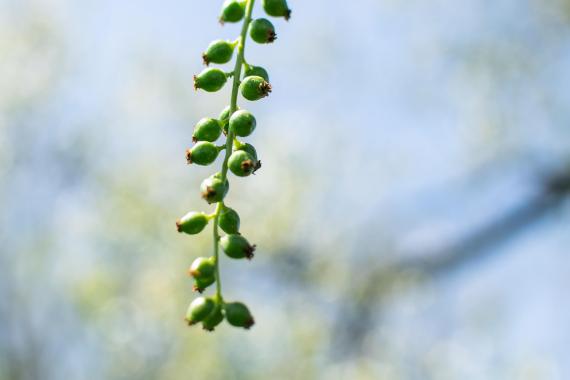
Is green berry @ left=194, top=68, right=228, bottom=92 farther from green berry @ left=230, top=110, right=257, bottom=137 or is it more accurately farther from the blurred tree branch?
the blurred tree branch

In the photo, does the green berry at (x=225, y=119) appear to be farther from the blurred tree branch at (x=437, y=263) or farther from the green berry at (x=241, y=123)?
the blurred tree branch at (x=437, y=263)

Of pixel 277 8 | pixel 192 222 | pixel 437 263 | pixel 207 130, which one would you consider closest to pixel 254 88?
pixel 207 130

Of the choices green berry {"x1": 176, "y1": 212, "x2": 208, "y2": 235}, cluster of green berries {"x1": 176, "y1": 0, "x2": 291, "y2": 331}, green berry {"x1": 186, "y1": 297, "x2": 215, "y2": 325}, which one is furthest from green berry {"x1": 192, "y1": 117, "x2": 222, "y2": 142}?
green berry {"x1": 186, "y1": 297, "x2": 215, "y2": 325}

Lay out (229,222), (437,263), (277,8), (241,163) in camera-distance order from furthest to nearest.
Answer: (437,263) < (277,8) < (229,222) < (241,163)

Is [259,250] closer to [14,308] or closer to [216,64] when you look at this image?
[14,308]

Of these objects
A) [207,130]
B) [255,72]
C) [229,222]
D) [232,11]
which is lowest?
[229,222]

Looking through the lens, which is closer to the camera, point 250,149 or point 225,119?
point 250,149

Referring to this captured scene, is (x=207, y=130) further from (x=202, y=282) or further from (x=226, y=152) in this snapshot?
(x=202, y=282)
